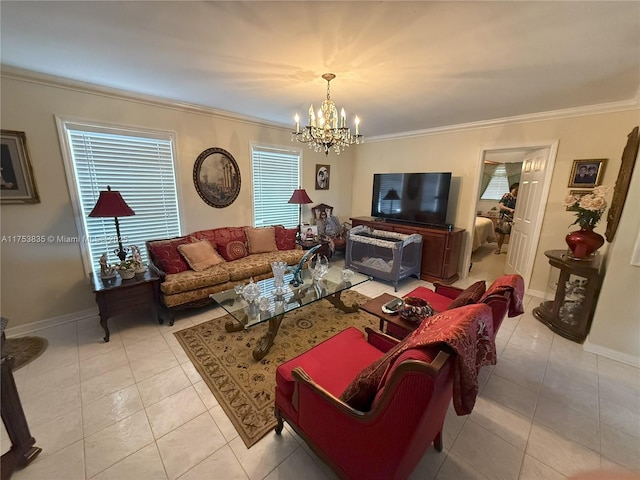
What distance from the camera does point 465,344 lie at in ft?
2.85

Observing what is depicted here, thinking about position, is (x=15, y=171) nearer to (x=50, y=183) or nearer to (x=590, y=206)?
(x=50, y=183)

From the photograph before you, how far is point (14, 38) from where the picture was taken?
67.1 inches

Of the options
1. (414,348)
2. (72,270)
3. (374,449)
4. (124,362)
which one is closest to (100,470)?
(124,362)

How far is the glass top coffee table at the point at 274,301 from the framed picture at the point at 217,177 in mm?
1558

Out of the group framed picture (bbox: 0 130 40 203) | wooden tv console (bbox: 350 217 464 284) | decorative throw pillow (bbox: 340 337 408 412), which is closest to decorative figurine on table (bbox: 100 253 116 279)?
framed picture (bbox: 0 130 40 203)

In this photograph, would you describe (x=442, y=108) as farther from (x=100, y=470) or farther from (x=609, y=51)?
(x=100, y=470)

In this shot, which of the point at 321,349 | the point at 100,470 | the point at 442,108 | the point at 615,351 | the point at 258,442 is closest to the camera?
the point at 100,470

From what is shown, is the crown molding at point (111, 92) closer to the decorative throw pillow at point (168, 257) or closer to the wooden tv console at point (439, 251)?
the decorative throw pillow at point (168, 257)

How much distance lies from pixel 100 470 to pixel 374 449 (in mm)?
1486

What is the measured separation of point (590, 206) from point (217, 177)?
4.15 metres

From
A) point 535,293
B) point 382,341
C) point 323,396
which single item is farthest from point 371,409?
point 535,293

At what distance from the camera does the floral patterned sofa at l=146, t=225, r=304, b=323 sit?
269 cm

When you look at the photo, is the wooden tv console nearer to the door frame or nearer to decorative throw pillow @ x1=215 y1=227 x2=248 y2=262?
the door frame

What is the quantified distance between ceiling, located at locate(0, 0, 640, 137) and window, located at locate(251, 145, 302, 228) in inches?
50.2
